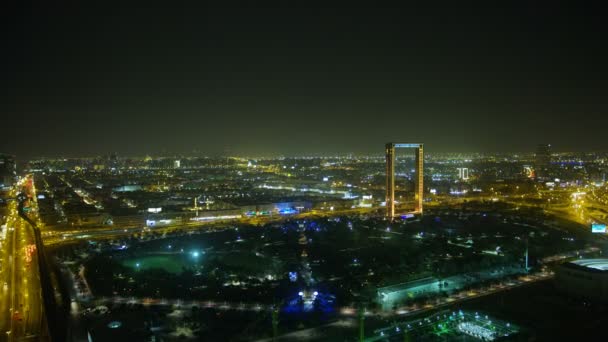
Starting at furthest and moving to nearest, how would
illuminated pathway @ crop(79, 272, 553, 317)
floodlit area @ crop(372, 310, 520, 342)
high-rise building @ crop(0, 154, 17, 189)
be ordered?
high-rise building @ crop(0, 154, 17, 189) → illuminated pathway @ crop(79, 272, 553, 317) → floodlit area @ crop(372, 310, 520, 342)

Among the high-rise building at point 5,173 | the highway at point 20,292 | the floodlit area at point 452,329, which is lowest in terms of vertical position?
the floodlit area at point 452,329

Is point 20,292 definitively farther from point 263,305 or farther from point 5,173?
point 5,173

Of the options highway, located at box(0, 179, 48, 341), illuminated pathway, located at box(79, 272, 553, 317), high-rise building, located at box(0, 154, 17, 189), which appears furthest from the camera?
high-rise building, located at box(0, 154, 17, 189)

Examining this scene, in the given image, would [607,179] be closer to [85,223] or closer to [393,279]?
[393,279]

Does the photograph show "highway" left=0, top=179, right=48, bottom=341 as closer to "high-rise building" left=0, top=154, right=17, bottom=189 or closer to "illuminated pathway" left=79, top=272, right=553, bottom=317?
"illuminated pathway" left=79, top=272, right=553, bottom=317

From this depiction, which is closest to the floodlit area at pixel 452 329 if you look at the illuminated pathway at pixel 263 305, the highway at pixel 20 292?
the illuminated pathway at pixel 263 305

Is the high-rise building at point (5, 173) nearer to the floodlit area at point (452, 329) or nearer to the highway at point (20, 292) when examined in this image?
the highway at point (20, 292)

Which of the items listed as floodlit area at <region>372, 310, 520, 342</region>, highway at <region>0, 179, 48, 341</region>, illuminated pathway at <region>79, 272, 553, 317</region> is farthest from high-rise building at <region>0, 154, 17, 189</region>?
floodlit area at <region>372, 310, 520, 342</region>

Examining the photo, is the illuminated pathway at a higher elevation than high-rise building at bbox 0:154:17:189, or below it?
below

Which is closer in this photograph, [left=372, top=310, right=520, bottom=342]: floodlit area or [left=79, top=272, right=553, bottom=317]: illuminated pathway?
[left=372, top=310, right=520, bottom=342]: floodlit area
